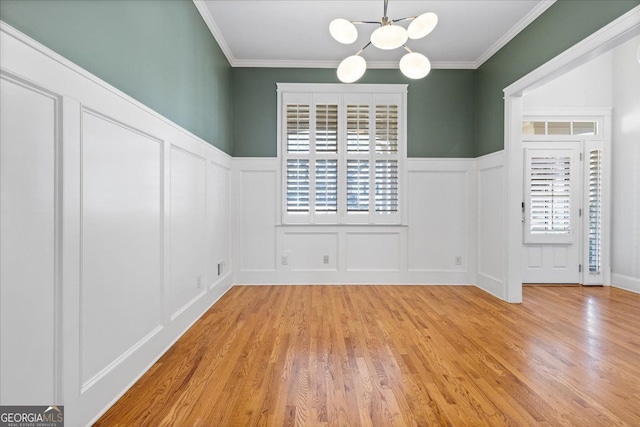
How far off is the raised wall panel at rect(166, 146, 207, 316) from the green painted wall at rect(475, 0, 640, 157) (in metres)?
3.46

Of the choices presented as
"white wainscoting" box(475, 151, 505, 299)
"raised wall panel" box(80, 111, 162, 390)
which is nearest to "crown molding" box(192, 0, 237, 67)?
"raised wall panel" box(80, 111, 162, 390)

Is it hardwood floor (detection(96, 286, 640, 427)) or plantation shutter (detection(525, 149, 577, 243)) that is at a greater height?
plantation shutter (detection(525, 149, 577, 243))

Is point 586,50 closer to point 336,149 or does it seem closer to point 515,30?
point 515,30

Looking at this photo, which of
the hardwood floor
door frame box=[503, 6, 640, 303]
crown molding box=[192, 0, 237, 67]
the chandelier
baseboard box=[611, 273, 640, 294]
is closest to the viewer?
the hardwood floor

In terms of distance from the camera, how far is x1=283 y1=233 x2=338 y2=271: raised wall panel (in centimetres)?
449

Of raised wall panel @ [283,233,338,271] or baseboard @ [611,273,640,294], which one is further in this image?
raised wall panel @ [283,233,338,271]

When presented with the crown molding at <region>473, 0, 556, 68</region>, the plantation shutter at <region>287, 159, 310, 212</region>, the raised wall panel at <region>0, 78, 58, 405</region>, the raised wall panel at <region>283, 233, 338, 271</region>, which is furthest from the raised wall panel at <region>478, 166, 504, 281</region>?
the raised wall panel at <region>0, 78, 58, 405</region>

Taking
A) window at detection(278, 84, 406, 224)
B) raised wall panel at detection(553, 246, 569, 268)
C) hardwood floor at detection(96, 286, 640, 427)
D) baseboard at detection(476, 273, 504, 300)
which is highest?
window at detection(278, 84, 406, 224)

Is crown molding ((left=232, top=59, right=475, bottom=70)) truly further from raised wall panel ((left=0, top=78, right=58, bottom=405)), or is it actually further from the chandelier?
raised wall panel ((left=0, top=78, right=58, bottom=405))

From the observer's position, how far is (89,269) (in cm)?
154

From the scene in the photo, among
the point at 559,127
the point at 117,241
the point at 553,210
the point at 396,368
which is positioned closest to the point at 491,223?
the point at 553,210

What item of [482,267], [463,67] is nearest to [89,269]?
[482,267]

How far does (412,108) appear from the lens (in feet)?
14.8

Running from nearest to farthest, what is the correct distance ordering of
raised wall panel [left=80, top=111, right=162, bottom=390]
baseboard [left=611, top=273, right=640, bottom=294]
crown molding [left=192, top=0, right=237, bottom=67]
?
1. raised wall panel [left=80, top=111, right=162, bottom=390]
2. crown molding [left=192, top=0, right=237, bottom=67]
3. baseboard [left=611, top=273, right=640, bottom=294]
